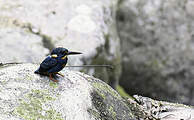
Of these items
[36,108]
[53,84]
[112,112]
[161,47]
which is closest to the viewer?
[36,108]

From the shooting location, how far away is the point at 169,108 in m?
4.25

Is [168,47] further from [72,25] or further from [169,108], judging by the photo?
[169,108]

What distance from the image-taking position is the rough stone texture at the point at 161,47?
34.1ft

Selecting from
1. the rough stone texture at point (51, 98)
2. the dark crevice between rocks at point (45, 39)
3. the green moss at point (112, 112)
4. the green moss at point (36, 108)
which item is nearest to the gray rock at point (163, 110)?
the rough stone texture at point (51, 98)

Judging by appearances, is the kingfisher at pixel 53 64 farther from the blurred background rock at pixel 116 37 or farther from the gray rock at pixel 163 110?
the blurred background rock at pixel 116 37

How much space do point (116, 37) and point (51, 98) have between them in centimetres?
556

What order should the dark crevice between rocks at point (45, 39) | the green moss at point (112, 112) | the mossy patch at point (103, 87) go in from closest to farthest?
the green moss at point (112, 112) → the mossy patch at point (103, 87) → the dark crevice between rocks at point (45, 39)

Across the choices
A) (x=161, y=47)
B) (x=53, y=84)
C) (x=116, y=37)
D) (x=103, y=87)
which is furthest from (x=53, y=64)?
(x=161, y=47)

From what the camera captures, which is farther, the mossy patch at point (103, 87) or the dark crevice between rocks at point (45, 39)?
the dark crevice between rocks at point (45, 39)

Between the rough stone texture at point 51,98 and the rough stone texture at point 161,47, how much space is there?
6.78m

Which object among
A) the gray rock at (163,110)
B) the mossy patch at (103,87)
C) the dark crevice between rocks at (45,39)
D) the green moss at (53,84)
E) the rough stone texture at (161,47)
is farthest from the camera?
the rough stone texture at (161,47)

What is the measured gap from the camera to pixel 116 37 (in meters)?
8.65

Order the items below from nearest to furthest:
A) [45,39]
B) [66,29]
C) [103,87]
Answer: [103,87]
[45,39]
[66,29]

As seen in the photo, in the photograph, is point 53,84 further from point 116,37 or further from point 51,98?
point 116,37
